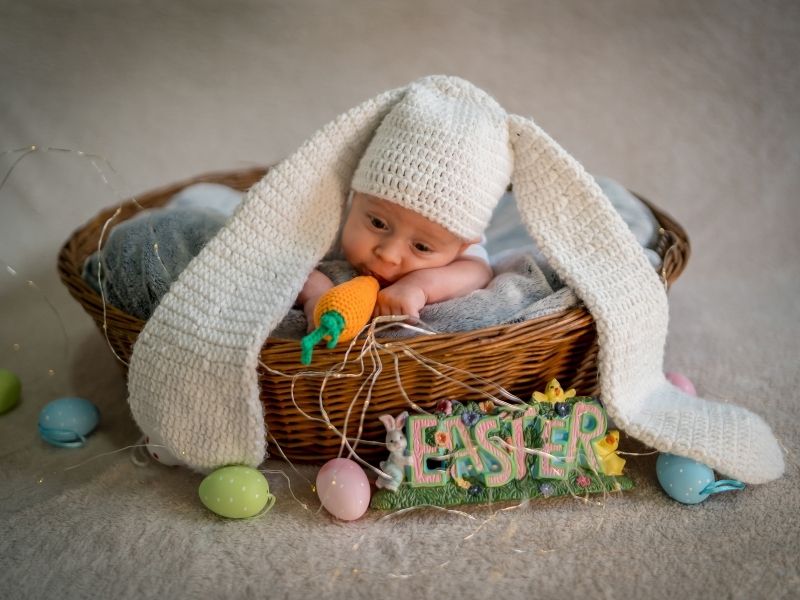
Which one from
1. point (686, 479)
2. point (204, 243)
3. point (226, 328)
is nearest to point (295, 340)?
point (226, 328)

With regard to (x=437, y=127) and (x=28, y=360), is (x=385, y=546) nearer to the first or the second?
(x=437, y=127)

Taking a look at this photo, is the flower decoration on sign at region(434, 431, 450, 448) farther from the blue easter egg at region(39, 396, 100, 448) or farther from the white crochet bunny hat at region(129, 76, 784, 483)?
the blue easter egg at region(39, 396, 100, 448)

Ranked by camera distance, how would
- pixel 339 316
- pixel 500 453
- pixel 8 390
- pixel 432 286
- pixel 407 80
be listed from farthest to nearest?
pixel 407 80
pixel 8 390
pixel 432 286
pixel 500 453
pixel 339 316

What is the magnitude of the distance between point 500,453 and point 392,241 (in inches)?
15.2

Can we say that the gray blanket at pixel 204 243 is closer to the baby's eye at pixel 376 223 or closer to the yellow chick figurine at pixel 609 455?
the baby's eye at pixel 376 223

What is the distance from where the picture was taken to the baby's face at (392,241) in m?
1.23

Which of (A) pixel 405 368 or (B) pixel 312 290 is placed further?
(B) pixel 312 290

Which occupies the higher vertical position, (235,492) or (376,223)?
(376,223)

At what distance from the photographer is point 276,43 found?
6.84 feet

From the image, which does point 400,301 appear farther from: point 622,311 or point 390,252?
point 622,311

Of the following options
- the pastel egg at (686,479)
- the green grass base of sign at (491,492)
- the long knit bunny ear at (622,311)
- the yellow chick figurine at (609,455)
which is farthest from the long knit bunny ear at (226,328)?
the pastel egg at (686,479)

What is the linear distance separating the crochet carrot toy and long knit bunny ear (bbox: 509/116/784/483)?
33 centimetres

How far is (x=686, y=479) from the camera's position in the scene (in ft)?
3.70

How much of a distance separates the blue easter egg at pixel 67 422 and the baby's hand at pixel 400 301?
55 centimetres
